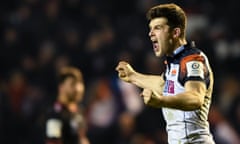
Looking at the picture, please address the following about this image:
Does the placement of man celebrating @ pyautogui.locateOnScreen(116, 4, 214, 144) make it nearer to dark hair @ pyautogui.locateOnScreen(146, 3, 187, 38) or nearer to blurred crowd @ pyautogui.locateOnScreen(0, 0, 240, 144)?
dark hair @ pyautogui.locateOnScreen(146, 3, 187, 38)

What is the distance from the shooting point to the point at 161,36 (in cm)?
501

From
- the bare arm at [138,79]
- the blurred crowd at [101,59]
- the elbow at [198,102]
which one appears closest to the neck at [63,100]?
the blurred crowd at [101,59]

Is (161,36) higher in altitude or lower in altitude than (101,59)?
higher

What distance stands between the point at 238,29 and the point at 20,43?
3022mm

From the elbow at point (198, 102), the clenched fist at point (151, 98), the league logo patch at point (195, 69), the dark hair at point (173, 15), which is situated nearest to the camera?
the clenched fist at point (151, 98)

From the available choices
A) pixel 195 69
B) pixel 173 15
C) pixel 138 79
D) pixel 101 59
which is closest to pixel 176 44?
pixel 173 15

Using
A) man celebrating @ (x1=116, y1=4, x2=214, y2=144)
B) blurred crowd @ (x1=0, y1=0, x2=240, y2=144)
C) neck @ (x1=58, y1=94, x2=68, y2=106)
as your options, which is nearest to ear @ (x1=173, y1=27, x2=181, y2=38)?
man celebrating @ (x1=116, y1=4, x2=214, y2=144)

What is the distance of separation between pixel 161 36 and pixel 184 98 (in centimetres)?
62

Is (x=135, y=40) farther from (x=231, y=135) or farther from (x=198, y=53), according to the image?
(x=198, y=53)

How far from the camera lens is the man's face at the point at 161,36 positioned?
16.4ft

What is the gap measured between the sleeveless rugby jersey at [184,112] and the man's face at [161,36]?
0.07 m

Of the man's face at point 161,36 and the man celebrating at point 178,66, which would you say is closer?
the man celebrating at point 178,66

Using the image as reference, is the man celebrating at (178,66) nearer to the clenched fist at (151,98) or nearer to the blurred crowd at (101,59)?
the clenched fist at (151,98)

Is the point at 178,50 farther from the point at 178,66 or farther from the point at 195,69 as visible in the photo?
the point at 195,69
